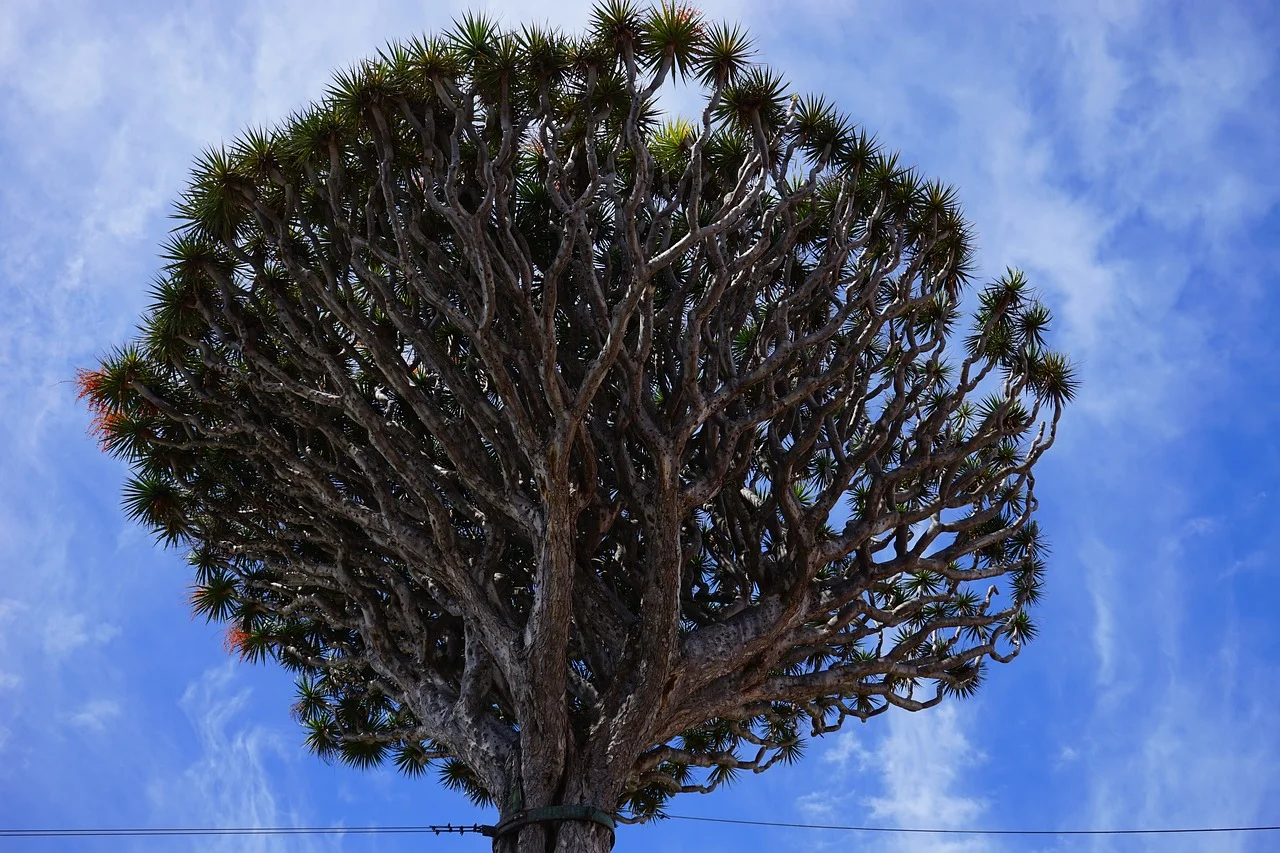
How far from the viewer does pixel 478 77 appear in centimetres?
1016

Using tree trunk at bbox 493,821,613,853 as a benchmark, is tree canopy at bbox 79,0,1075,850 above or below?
above

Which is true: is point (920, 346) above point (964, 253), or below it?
below

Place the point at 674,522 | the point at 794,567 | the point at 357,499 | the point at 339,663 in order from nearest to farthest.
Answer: the point at 674,522, the point at 794,567, the point at 357,499, the point at 339,663

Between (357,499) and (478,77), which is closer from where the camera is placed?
(478,77)

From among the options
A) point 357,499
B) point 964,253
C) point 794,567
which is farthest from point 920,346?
point 357,499

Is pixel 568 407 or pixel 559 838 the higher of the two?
pixel 568 407

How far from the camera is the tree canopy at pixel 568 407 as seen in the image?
30.5 feet

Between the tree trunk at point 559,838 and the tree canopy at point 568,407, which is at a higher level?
the tree canopy at point 568,407

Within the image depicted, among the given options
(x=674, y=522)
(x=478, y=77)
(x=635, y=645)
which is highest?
(x=478, y=77)

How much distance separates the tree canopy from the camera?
30.5 feet

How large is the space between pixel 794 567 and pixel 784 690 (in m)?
1.24

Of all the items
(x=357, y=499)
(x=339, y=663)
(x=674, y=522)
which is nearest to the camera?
(x=674, y=522)

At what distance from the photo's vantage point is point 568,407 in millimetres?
8852

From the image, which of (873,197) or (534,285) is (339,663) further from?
(873,197)
